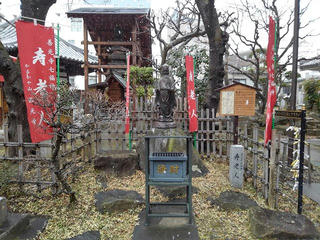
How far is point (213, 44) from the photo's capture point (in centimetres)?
803

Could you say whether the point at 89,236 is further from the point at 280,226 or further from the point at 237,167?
the point at 237,167

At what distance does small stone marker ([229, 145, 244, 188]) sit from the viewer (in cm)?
524

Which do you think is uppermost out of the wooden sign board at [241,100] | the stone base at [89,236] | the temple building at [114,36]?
the temple building at [114,36]

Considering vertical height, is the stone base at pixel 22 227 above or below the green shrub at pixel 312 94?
below

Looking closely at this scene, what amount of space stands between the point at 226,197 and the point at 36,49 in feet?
17.3

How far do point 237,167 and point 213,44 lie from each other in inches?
194

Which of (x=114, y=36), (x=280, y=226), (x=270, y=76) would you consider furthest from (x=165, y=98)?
(x=114, y=36)

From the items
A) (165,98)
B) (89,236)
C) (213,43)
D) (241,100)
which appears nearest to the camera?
(89,236)

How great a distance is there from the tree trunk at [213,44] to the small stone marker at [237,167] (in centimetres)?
317

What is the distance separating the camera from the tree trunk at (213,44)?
25.7 feet

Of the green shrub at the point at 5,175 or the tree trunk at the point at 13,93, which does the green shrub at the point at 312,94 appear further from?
the green shrub at the point at 5,175

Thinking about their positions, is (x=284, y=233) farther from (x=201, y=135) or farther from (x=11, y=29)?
(x=11, y=29)

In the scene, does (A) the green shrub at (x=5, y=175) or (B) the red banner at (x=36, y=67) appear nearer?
(B) the red banner at (x=36, y=67)

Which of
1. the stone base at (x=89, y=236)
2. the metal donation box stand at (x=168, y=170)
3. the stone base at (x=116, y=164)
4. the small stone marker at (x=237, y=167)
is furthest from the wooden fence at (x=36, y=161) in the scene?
the small stone marker at (x=237, y=167)
